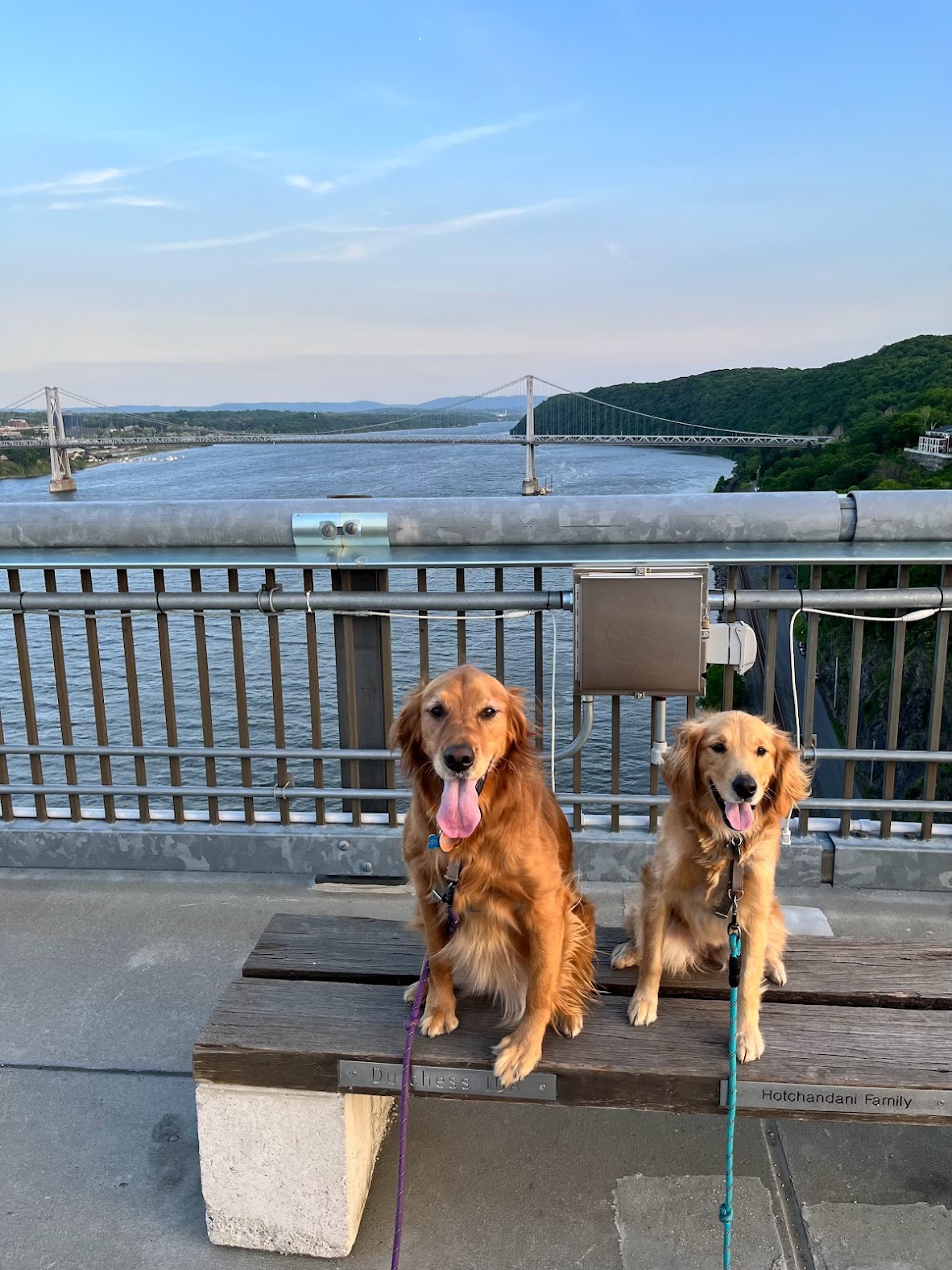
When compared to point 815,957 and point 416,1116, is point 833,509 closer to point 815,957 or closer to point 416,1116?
point 815,957

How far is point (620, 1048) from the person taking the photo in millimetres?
A: 2400

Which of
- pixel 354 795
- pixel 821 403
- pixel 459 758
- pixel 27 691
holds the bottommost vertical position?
pixel 354 795

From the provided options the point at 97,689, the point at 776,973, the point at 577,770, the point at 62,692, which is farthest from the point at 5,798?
the point at 776,973

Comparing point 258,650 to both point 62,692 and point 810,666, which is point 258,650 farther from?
point 810,666

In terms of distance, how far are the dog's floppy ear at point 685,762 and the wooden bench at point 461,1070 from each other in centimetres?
59

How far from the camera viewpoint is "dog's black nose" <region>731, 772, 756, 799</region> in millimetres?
2395

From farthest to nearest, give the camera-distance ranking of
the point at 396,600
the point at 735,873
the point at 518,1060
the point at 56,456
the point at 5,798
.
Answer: the point at 56,456 < the point at 5,798 < the point at 396,600 < the point at 735,873 < the point at 518,1060

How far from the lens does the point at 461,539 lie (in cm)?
402

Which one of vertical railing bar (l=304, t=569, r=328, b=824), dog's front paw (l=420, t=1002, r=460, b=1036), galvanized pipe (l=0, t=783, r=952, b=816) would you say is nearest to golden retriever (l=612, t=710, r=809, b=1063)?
dog's front paw (l=420, t=1002, r=460, b=1036)

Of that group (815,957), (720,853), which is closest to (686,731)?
(720,853)

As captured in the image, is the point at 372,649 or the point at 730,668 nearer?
the point at 730,668

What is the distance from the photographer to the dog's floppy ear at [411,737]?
2445 mm

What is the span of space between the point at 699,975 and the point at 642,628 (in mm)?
1396

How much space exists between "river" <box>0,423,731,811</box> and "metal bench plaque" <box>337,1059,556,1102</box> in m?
2.56
